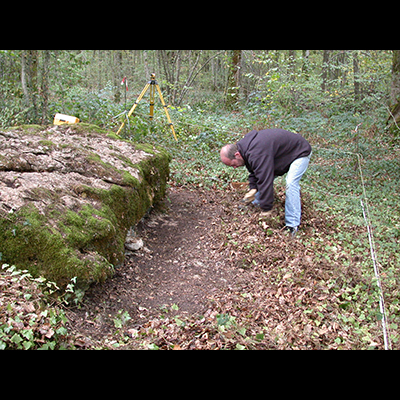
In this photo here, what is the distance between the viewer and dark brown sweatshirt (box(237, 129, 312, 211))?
16.3ft

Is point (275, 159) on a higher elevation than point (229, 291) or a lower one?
higher

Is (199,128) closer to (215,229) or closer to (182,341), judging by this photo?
(215,229)

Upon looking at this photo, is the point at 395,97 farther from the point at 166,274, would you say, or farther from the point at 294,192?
the point at 166,274

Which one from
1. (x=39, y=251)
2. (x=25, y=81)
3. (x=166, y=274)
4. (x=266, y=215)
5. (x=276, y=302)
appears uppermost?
(x=25, y=81)

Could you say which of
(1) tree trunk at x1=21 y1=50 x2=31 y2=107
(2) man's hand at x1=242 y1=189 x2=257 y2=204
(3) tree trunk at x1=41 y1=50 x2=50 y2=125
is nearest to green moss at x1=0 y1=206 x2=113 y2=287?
(2) man's hand at x1=242 y1=189 x2=257 y2=204

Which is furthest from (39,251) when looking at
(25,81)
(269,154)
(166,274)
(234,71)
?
(234,71)

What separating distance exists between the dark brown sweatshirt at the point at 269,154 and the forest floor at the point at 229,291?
2.02 feet

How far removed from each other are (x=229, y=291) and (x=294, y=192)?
2.05 metres

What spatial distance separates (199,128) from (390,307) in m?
8.30

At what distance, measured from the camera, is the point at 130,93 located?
64.3 feet

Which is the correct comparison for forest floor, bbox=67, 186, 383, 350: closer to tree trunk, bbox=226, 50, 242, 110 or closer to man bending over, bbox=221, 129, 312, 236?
man bending over, bbox=221, 129, 312, 236

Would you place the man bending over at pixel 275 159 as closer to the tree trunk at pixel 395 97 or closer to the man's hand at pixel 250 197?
the man's hand at pixel 250 197

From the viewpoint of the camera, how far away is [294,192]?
5.12 metres
